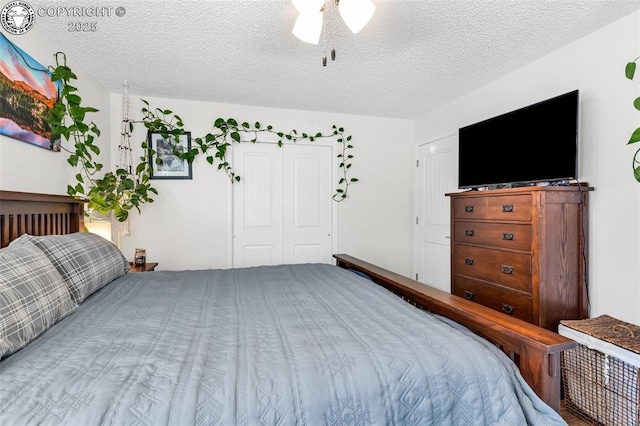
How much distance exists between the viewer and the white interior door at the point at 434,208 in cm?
354

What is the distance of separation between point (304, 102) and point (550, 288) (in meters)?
2.83

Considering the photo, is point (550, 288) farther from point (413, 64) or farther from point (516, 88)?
point (413, 64)

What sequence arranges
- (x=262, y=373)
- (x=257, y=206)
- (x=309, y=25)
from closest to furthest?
(x=262, y=373) < (x=309, y=25) < (x=257, y=206)

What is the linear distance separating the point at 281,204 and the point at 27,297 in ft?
8.97

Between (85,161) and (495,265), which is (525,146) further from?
(85,161)

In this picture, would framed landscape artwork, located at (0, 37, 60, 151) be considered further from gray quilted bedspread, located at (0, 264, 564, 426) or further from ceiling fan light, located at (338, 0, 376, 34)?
ceiling fan light, located at (338, 0, 376, 34)

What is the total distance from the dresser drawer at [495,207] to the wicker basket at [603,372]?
0.72 m

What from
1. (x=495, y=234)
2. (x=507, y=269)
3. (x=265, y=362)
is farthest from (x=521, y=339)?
(x=495, y=234)

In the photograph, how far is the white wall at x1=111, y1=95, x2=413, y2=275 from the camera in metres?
3.37

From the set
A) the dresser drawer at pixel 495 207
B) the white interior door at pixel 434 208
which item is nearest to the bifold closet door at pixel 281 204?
the white interior door at pixel 434 208

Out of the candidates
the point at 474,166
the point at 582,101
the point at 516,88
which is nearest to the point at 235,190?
the point at 474,166

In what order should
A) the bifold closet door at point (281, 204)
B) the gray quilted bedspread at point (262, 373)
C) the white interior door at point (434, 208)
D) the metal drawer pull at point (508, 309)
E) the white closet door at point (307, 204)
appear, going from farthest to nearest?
the white closet door at point (307, 204) < the bifold closet door at point (281, 204) < the white interior door at point (434, 208) < the metal drawer pull at point (508, 309) < the gray quilted bedspread at point (262, 373)

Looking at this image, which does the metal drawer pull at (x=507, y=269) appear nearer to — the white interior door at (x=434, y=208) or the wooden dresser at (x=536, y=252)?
the wooden dresser at (x=536, y=252)
